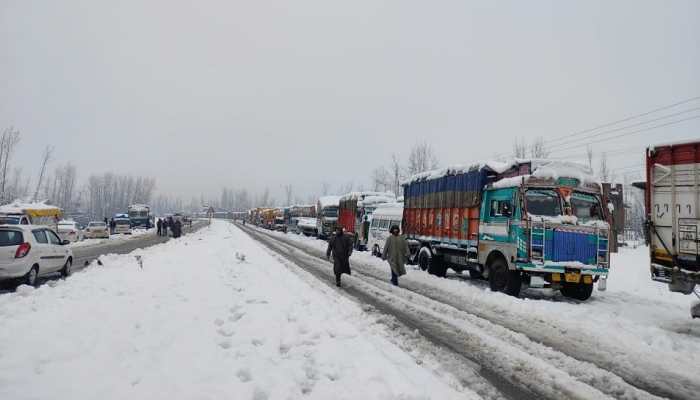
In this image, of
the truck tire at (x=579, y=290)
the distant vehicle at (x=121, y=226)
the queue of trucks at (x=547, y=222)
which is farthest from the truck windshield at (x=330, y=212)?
the truck tire at (x=579, y=290)

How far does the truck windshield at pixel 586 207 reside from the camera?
36.5ft

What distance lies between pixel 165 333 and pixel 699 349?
823 cm

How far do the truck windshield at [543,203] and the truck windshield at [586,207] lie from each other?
465mm

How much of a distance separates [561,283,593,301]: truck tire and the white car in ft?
46.4

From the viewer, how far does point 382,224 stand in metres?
22.6

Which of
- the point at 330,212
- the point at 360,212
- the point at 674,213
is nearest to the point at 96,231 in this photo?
the point at 330,212

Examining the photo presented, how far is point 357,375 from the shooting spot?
5.02 metres

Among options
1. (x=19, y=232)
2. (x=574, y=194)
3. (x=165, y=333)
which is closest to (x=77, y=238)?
(x=19, y=232)

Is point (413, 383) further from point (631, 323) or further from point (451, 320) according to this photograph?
point (631, 323)

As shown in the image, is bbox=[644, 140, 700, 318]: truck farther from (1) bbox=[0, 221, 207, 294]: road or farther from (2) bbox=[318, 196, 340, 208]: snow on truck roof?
(2) bbox=[318, 196, 340, 208]: snow on truck roof

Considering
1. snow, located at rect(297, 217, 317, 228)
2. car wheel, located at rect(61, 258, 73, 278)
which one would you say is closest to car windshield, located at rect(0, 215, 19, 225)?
car wheel, located at rect(61, 258, 73, 278)

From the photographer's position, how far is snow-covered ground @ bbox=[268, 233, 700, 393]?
19.4ft

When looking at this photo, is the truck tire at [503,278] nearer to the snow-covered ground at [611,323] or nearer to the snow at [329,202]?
the snow-covered ground at [611,323]

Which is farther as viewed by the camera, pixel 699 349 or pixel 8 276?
pixel 8 276
